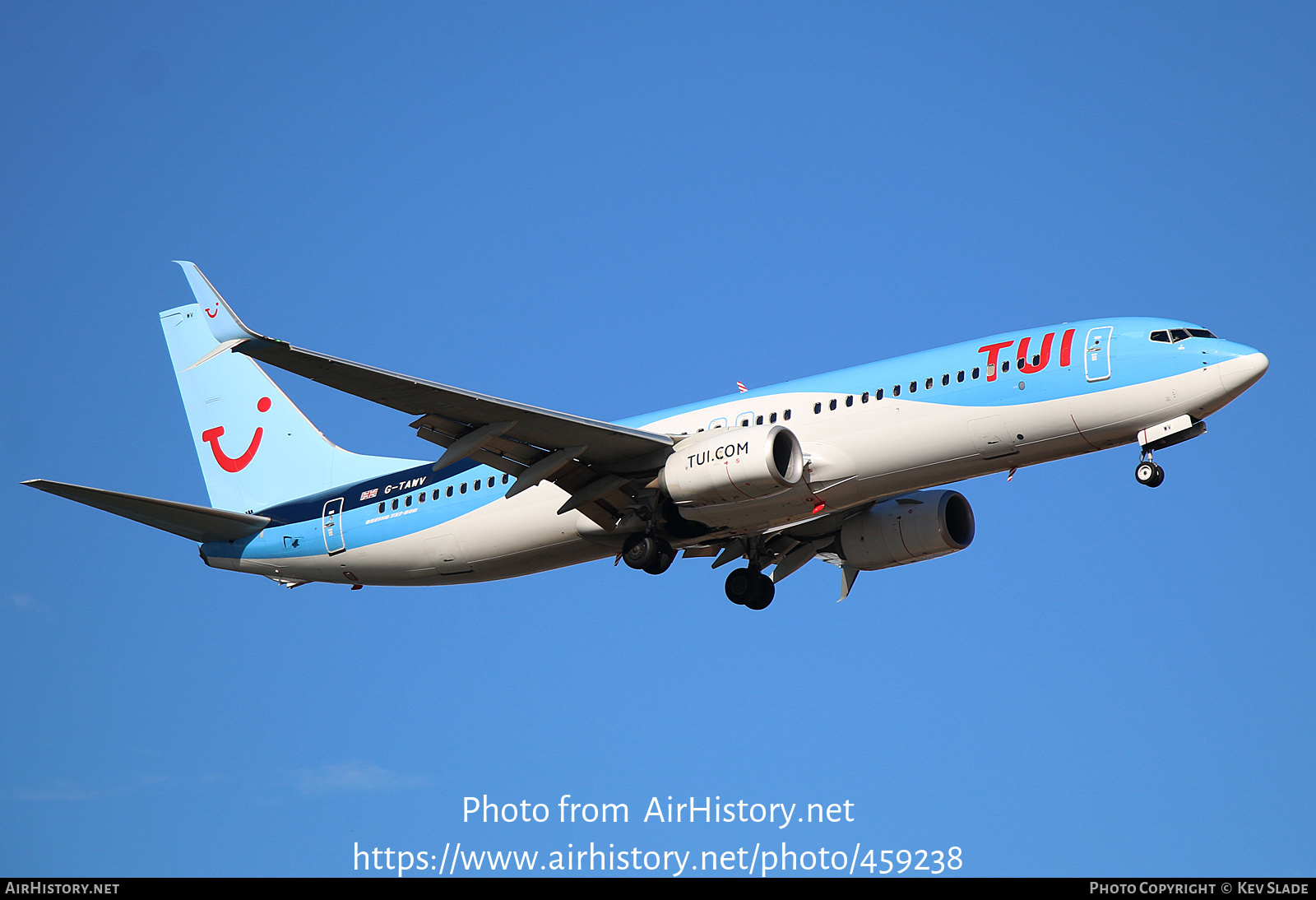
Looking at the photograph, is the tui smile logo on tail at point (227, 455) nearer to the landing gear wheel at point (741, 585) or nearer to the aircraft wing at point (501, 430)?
the aircraft wing at point (501, 430)

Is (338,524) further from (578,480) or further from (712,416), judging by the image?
(712,416)

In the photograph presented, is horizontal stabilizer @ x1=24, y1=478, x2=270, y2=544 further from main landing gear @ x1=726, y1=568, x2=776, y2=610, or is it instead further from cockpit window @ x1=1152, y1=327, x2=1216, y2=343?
cockpit window @ x1=1152, y1=327, x2=1216, y2=343

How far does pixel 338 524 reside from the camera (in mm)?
32094

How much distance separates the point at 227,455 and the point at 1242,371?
81.7 feet

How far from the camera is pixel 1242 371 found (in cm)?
2427

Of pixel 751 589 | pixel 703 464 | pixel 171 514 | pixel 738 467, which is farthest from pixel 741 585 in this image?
pixel 171 514

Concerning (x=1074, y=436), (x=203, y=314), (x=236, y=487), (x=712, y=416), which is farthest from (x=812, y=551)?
(x=203, y=314)

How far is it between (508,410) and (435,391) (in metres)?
1.65

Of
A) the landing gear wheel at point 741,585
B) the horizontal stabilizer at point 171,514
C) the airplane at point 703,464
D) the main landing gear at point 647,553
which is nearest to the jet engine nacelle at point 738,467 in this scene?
the airplane at point 703,464

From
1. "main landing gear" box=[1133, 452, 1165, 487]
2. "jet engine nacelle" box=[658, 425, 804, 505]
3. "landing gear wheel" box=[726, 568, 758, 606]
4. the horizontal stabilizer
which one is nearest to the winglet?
the horizontal stabilizer

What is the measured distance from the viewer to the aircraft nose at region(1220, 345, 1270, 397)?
79.6ft

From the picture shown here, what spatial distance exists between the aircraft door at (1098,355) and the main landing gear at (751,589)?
399 inches

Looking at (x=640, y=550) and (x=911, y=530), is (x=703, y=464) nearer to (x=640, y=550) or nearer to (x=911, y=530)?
(x=640, y=550)

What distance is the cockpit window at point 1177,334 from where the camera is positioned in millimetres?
25047
